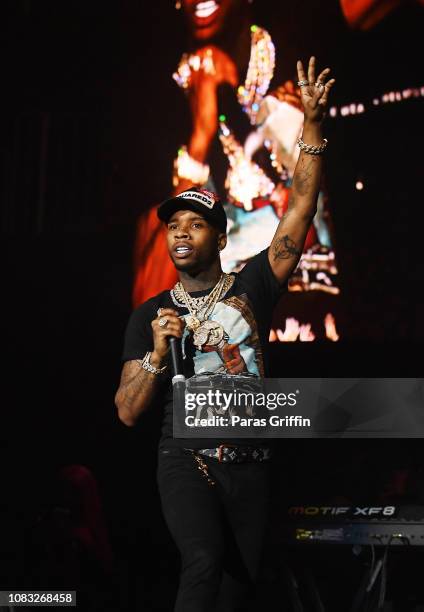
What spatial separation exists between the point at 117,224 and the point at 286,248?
2667 millimetres

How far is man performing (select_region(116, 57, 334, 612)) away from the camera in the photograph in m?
2.70

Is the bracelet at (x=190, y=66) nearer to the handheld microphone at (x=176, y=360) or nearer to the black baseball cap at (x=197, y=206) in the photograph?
the black baseball cap at (x=197, y=206)

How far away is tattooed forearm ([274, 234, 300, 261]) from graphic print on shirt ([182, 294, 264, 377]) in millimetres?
213

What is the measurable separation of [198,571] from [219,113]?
130 inches

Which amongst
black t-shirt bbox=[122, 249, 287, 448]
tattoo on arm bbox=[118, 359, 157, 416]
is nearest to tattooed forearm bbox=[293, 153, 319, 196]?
black t-shirt bbox=[122, 249, 287, 448]

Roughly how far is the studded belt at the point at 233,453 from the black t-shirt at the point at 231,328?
0.06 ft

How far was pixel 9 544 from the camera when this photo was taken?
4.90 meters

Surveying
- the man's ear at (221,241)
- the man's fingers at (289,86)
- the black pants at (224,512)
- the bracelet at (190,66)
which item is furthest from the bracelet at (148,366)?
the bracelet at (190,66)

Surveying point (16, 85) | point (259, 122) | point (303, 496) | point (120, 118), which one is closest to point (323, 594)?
point (303, 496)

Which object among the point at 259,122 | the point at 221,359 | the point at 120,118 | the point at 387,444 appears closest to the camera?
the point at 221,359

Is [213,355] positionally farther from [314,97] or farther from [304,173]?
[314,97]

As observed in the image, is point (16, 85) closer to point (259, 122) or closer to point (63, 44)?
point (63, 44)

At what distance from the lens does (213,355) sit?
2.91 metres

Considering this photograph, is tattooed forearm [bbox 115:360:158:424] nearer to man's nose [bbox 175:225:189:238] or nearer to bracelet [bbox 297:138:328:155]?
man's nose [bbox 175:225:189:238]
